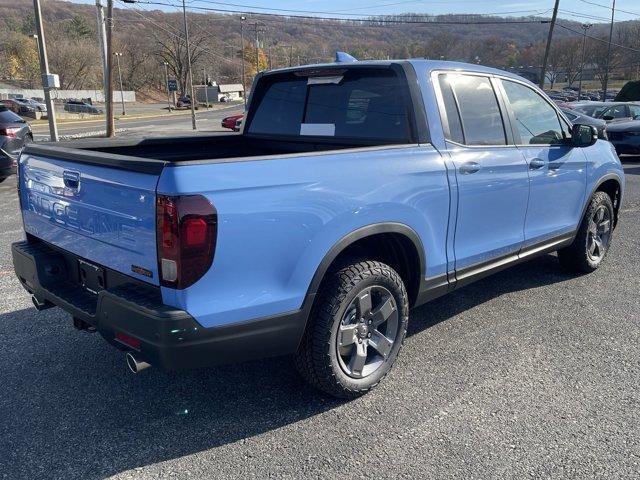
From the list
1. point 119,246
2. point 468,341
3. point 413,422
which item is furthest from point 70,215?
point 468,341

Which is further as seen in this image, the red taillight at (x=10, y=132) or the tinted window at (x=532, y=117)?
the red taillight at (x=10, y=132)

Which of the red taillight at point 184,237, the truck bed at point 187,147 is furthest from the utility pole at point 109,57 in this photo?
the red taillight at point 184,237

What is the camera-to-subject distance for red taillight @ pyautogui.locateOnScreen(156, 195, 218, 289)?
228 cm

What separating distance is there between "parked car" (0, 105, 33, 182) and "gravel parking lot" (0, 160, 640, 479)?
631 centimetres

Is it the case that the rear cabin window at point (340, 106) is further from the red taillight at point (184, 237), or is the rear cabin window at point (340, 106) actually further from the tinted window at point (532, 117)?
the red taillight at point (184, 237)

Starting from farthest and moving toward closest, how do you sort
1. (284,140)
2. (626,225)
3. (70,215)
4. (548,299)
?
(626,225)
(548,299)
(284,140)
(70,215)

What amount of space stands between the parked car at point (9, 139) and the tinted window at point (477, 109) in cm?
810

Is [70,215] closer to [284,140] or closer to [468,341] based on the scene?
[284,140]

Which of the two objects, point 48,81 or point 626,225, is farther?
point 48,81

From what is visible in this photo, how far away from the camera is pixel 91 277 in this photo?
2889mm

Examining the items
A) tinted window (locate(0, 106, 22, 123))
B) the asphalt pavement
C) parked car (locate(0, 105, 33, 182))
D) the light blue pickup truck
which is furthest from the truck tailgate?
the asphalt pavement

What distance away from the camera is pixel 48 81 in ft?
59.3

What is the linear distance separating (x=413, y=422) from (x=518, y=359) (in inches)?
42.3

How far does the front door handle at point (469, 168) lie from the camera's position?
11.4 ft
